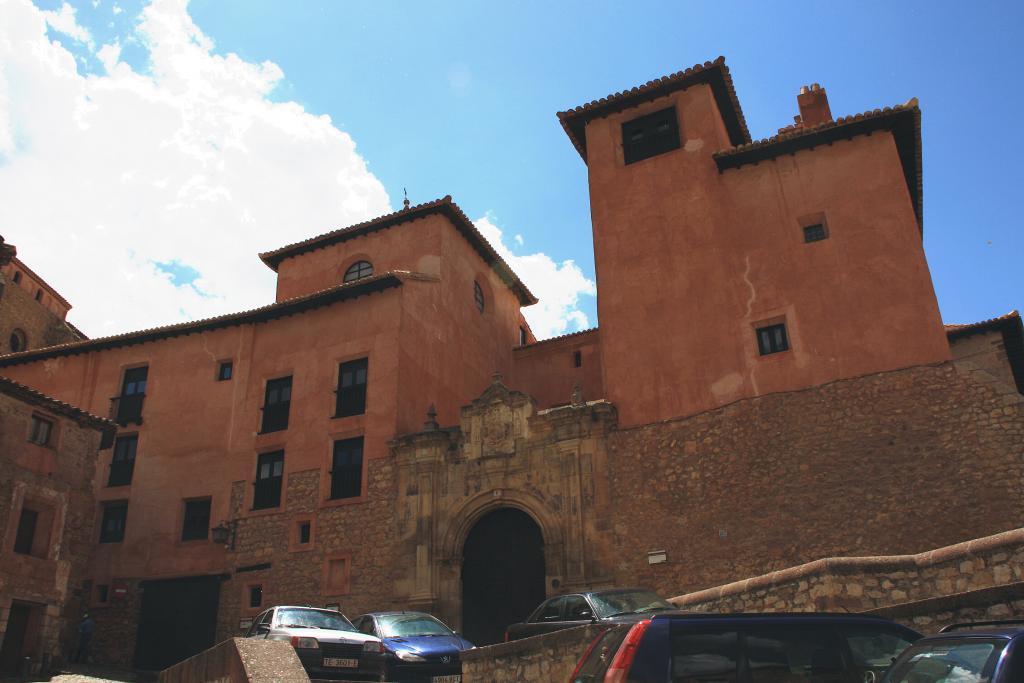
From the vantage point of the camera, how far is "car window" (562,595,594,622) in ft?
37.2

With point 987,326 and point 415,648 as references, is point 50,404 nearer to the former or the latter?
point 415,648

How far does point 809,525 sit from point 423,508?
8.76 metres

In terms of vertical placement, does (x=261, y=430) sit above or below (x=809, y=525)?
above

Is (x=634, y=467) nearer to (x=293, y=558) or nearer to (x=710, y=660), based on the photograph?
(x=293, y=558)

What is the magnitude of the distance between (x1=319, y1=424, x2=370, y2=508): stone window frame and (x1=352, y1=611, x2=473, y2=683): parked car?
7329mm

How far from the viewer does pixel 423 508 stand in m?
20.2

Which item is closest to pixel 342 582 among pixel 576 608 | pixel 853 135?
pixel 576 608

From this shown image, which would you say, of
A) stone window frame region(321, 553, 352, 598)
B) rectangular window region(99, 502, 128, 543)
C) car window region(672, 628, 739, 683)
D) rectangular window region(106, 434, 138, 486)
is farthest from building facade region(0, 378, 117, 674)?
car window region(672, 628, 739, 683)

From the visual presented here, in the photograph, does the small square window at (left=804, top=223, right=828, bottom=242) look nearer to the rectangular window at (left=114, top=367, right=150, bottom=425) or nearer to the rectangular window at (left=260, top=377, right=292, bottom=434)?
the rectangular window at (left=260, top=377, right=292, bottom=434)

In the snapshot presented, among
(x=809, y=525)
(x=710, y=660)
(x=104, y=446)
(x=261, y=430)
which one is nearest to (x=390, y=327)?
(x=261, y=430)

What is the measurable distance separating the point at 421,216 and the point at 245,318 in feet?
19.7

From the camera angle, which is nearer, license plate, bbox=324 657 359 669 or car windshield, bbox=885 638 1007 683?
car windshield, bbox=885 638 1007 683

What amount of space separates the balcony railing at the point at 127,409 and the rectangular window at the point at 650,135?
16.0 meters

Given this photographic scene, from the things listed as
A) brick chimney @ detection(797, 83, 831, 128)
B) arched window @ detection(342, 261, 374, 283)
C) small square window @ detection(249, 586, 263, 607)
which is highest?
brick chimney @ detection(797, 83, 831, 128)
